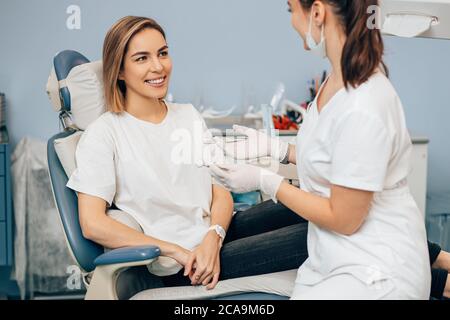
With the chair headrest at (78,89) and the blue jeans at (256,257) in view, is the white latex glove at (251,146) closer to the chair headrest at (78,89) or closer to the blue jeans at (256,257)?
the blue jeans at (256,257)

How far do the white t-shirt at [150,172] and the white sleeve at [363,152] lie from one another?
0.50 m

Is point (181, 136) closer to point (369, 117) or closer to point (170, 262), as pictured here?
point (170, 262)

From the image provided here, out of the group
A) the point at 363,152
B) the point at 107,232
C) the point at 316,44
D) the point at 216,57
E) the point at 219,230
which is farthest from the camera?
the point at 216,57

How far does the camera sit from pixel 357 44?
1200 millimetres

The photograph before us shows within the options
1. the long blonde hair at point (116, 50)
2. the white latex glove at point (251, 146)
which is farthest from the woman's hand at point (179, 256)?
the long blonde hair at point (116, 50)

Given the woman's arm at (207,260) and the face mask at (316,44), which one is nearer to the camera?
the face mask at (316,44)

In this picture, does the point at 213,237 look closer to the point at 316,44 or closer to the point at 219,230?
the point at 219,230

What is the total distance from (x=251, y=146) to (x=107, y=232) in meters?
0.40

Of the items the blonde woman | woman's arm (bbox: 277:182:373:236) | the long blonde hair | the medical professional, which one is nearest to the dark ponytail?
the medical professional

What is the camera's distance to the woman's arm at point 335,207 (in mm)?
1177

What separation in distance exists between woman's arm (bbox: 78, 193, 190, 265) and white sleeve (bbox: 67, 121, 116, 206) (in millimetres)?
22

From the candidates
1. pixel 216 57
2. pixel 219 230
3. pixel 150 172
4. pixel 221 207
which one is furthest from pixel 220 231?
pixel 216 57
